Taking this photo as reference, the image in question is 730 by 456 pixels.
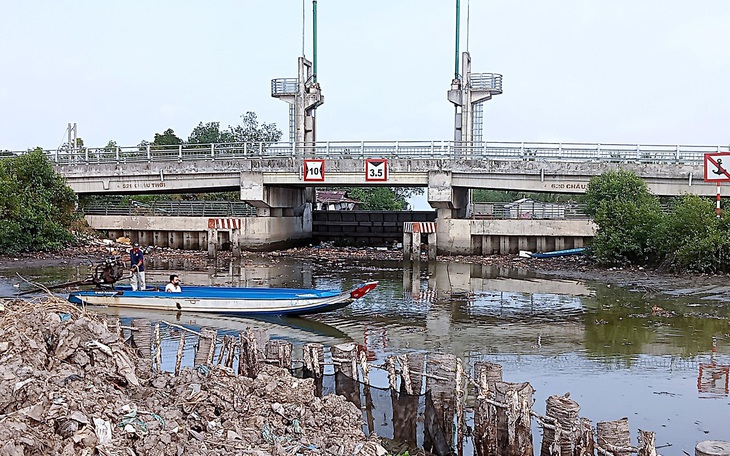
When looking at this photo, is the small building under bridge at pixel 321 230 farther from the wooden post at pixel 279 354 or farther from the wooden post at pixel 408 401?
the wooden post at pixel 408 401

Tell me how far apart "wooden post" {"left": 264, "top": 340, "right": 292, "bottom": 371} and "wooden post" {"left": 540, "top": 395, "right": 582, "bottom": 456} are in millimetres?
4553

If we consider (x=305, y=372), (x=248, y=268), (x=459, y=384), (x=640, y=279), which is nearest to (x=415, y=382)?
(x=459, y=384)

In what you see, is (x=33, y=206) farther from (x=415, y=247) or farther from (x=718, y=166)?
(x=718, y=166)

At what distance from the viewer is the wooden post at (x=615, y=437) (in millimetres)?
7977

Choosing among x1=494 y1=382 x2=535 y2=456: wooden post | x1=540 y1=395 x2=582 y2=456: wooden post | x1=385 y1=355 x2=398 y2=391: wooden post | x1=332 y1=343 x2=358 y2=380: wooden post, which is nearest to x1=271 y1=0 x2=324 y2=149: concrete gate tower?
x1=332 y1=343 x2=358 y2=380: wooden post

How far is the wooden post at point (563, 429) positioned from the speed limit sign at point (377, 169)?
93.7ft

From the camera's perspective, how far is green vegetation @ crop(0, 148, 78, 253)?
3288 cm

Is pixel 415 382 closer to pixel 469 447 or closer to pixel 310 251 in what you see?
pixel 469 447

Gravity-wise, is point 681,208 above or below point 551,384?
above

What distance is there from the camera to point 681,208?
1102 inches

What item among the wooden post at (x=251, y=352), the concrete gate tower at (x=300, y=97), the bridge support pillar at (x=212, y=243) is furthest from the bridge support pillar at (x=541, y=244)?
the wooden post at (x=251, y=352)

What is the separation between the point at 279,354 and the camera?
1182cm

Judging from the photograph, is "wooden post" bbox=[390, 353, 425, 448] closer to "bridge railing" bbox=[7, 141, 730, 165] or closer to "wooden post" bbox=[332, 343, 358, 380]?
"wooden post" bbox=[332, 343, 358, 380]

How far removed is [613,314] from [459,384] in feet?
40.5
